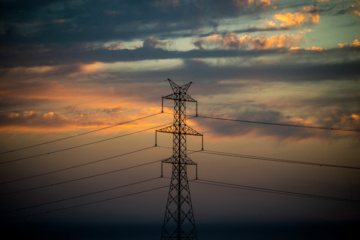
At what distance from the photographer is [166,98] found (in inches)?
2185

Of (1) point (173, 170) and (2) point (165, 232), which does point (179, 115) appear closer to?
(1) point (173, 170)

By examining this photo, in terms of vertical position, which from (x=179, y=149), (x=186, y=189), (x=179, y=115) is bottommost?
(x=186, y=189)

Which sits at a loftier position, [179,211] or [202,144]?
[202,144]

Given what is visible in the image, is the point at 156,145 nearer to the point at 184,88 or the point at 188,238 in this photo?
the point at 184,88

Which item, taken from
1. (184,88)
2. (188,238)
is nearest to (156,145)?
(184,88)

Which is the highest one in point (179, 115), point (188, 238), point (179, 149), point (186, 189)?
point (179, 115)

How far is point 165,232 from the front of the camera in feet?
186

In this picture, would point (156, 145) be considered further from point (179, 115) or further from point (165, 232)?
point (165, 232)

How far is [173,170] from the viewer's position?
55625 mm

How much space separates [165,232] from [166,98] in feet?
47.9

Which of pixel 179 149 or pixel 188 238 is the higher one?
pixel 179 149

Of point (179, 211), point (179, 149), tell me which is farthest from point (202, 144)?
point (179, 211)

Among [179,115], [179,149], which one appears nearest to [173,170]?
[179,149]

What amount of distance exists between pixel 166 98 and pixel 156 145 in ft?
18.9
